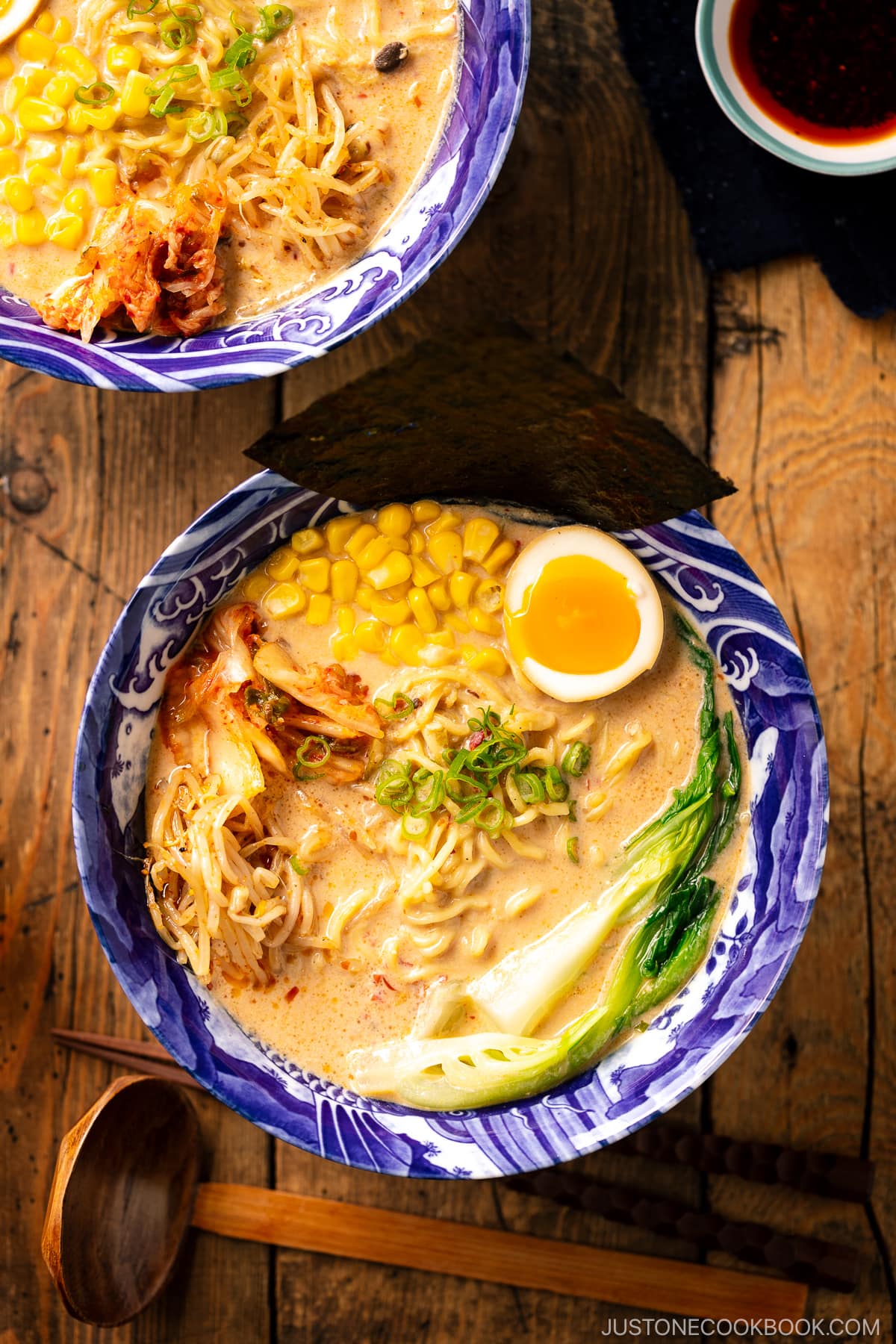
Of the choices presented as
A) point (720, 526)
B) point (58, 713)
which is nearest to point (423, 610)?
point (720, 526)

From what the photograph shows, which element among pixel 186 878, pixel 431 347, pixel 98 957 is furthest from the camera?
pixel 98 957

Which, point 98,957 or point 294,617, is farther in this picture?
point 98,957

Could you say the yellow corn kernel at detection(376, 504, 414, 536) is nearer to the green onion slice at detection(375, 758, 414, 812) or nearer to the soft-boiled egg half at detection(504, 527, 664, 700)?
the soft-boiled egg half at detection(504, 527, 664, 700)

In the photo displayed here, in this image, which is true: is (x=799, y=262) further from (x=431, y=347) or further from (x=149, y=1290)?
(x=149, y=1290)

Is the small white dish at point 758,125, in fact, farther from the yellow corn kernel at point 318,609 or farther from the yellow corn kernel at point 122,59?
the yellow corn kernel at point 318,609

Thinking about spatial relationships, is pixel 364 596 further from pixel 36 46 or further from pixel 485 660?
pixel 36 46

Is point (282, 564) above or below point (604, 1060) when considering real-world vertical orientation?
above

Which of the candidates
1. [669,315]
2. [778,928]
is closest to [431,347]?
[669,315]
